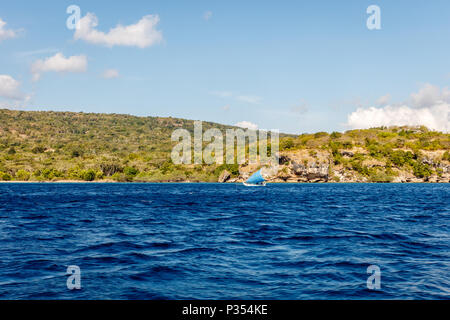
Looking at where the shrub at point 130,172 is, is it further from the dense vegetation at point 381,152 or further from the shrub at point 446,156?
the shrub at point 446,156

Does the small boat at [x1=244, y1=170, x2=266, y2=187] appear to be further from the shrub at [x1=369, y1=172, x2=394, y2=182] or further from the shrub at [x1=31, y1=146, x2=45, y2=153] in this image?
the shrub at [x1=31, y1=146, x2=45, y2=153]

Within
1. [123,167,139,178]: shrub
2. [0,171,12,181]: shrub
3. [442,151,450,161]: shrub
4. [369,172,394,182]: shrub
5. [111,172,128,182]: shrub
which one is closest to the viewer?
[0,171,12,181]: shrub

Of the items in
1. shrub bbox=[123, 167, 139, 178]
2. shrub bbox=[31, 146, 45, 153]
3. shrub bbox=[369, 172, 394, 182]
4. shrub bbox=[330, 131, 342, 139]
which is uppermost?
shrub bbox=[330, 131, 342, 139]

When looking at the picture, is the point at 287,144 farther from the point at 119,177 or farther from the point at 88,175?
the point at 88,175

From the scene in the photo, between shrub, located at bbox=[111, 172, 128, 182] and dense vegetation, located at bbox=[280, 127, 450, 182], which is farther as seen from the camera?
shrub, located at bbox=[111, 172, 128, 182]

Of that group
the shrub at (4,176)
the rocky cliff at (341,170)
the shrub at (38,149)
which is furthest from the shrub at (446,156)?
the shrub at (38,149)

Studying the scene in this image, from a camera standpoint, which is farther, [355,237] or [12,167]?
[12,167]

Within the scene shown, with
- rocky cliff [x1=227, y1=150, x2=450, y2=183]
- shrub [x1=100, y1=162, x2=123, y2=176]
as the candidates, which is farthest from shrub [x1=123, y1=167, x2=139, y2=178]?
rocky cliff [x1=227, y1=150, x2=450, y2=183]

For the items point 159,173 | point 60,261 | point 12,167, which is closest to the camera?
point 60,261

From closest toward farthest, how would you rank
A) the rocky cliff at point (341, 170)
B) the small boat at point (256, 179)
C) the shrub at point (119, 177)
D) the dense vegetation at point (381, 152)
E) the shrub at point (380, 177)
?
the small boat at point (256, 179)
the rocky cliff at point (341, 170)
the shrub at point (380, 177)
the dense vegetation at point (381, 152)
the shrub at point (119, 177)
